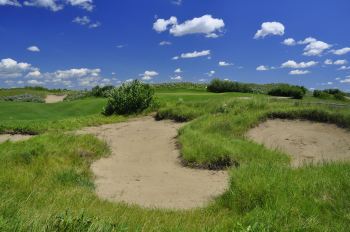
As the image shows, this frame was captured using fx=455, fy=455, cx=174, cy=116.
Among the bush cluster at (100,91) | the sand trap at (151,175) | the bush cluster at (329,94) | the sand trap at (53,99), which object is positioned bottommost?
the sand trap at (53,99)

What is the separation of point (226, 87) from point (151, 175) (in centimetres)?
3531

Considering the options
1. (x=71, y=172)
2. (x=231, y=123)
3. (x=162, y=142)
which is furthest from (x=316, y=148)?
(x=71, y=172)

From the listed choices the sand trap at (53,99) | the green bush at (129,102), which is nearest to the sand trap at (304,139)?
the green bush at (129,102)

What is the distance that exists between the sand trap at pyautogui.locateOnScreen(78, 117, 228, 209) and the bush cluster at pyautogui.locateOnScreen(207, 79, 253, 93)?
27.5m

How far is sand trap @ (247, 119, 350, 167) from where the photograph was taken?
56.6 feet

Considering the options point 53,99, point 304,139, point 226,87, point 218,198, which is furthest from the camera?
point 53,99

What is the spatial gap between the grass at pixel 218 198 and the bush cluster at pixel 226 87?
25357mm

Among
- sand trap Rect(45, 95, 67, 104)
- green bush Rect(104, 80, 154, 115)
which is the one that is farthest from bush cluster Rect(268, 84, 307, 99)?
sand trap Rect(45, 95, 67, 104)

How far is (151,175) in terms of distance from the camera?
1554 centimetres

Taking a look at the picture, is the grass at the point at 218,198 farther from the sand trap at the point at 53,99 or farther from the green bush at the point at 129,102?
the sand trap at the point at 53,99

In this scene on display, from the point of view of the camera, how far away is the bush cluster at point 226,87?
49.6 m

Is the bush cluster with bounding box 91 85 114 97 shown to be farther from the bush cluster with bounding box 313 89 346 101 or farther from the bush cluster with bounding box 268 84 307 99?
the bush cluster with bounding box 313 89 346 101

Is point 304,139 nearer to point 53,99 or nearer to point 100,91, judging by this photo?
point 100,91

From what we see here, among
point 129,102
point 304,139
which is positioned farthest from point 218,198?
point 129,102
